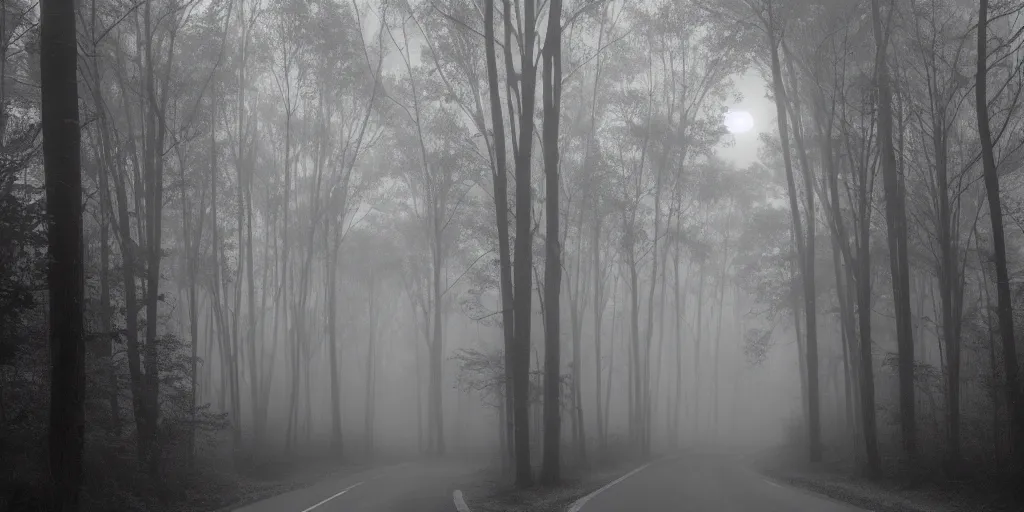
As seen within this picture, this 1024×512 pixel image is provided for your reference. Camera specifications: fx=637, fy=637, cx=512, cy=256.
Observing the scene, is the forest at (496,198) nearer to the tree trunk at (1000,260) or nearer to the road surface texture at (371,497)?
the tree trunk at (1000,260)

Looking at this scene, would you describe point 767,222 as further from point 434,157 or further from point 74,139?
point 74,139

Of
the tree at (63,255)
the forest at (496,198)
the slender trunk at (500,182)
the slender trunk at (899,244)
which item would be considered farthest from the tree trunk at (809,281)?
the tree at (63,255)

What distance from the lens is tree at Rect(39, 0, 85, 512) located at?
273 inches

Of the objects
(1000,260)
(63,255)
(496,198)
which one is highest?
(496,198)

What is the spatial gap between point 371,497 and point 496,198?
6.97 meters

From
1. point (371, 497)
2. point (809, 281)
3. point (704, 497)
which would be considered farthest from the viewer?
point (809, 281)

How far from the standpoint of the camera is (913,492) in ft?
40.2

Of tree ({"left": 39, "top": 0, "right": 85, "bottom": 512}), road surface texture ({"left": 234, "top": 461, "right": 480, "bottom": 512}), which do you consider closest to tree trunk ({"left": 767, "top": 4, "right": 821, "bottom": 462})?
road surface texture ({"left": 234, "top": 461, "right": 480, "bottom": 512})

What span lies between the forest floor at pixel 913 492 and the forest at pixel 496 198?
24cm

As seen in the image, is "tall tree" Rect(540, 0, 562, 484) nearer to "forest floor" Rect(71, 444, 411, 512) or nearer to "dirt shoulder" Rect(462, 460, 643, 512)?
"dirt shoulder" Rect(462, 460, 643, 512)

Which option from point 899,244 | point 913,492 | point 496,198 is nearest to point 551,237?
point 496,198

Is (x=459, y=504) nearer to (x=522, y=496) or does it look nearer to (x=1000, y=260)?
(x=522, y=496)

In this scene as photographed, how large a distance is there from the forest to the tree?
33mm

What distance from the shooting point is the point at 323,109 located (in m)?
26.7
